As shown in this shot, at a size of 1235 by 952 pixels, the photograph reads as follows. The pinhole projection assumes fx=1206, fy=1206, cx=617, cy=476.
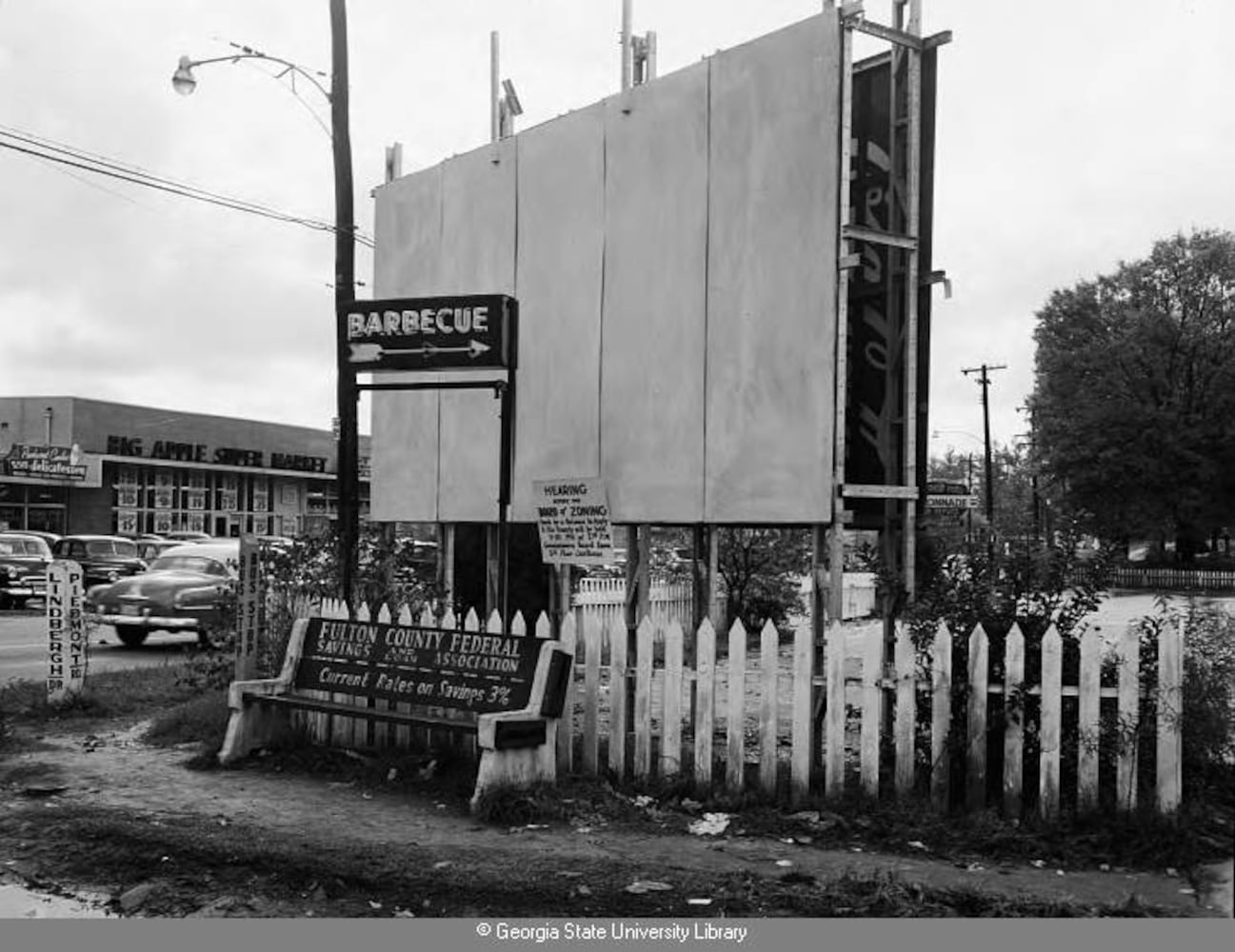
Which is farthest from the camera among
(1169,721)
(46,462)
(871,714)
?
(46,462)

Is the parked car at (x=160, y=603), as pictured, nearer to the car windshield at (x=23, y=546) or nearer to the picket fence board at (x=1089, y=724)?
the car windshield at (x=23, y=546)

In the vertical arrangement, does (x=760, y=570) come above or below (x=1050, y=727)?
above

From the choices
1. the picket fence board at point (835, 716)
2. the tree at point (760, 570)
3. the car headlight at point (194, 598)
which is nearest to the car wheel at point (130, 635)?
the car headlight at point (194, 598)

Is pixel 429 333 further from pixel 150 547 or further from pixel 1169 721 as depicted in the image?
pixel 150 547

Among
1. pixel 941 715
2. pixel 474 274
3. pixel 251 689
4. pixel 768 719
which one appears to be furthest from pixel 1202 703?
pixel 474 274

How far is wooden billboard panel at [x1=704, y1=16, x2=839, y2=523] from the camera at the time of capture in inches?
288

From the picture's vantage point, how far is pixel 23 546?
1112 inches

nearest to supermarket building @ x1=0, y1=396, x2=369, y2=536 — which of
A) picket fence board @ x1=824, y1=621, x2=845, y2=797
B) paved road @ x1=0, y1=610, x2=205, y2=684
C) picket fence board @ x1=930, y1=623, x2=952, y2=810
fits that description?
paved road @ x1=0, y1=610, x2=205, y2=684

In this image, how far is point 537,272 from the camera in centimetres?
934

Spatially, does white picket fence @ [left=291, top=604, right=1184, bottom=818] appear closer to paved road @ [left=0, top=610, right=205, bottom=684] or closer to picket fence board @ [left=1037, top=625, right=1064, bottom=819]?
picket fence board @ [left=1037, top=625, right=1064, bottom=819]

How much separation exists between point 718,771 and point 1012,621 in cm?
195

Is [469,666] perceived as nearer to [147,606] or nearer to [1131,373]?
[147,606]

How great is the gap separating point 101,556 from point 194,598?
42.3 ft
